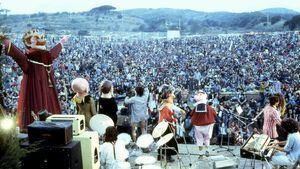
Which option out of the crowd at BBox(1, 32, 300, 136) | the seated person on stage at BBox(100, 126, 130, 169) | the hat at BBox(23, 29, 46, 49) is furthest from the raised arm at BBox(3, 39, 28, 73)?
the seated person on stage at BBox(100, 126, 130, 169)

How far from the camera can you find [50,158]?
3.31 metres

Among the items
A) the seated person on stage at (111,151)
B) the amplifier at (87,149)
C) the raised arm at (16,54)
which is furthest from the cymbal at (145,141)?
the raised arm at (16,54)

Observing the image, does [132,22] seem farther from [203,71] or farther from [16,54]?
[16,54]

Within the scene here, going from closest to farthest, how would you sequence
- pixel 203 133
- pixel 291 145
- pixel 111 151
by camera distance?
pixel 111 151, pixel 291 145, pixel 203 133

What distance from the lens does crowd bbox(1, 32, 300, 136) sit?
41.2 ft

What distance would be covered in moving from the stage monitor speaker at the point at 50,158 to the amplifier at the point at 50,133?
0.21 ft

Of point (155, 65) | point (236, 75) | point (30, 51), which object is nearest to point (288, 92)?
point (236, 75)

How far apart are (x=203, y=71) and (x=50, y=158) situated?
24300 mm

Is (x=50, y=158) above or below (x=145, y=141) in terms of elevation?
above

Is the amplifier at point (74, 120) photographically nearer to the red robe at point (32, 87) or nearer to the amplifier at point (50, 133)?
the amplifier at point (50, 133)

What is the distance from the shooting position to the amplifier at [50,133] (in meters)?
3.36

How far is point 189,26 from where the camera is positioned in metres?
92.1

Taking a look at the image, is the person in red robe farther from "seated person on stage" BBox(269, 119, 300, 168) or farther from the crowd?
"seated person on stage" BBox(269, 119, 300, 168)

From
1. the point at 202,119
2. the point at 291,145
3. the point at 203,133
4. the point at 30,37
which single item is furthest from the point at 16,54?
the point at 291,145
